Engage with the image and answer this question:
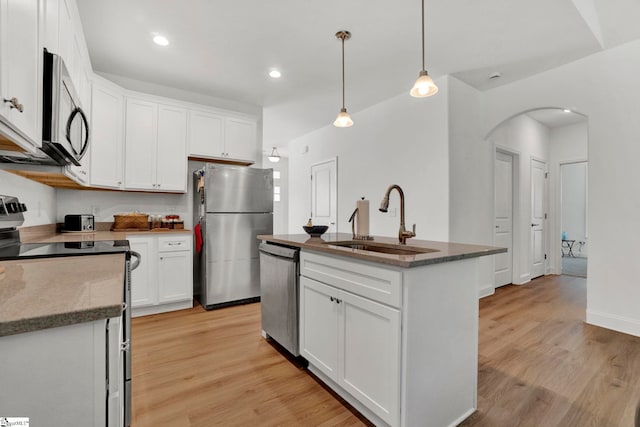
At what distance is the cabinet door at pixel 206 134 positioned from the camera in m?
3.83

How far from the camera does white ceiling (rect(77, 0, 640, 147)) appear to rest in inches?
96.7

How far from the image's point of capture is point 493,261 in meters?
4.27

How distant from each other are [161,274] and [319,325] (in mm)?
2291

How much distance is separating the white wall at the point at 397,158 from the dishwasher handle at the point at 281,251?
2141 mm

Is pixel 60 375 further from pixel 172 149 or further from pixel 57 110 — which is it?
pixel 172 149

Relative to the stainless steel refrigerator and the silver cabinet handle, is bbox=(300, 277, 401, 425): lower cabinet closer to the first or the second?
the silver cabinet handle

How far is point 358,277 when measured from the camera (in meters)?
1.66

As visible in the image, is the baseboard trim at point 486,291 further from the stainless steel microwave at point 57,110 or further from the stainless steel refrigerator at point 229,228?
the stainless steel microwave at point 57,110

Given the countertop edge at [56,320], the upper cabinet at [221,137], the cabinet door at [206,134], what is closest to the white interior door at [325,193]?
the upper cabinet at [221,137]

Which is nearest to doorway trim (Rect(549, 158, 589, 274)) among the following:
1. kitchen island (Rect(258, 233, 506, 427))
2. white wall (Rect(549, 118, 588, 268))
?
white wall (Rect(549, 118, 588, 268))

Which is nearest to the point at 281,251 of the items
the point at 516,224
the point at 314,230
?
the point at 314,230

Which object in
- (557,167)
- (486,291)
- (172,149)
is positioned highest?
(557,167)

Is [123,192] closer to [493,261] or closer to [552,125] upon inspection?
[493,261]

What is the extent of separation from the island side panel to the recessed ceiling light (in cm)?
307
